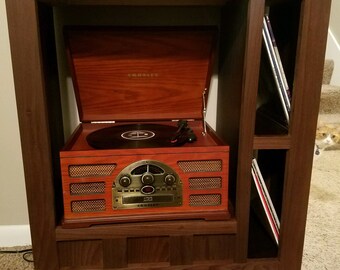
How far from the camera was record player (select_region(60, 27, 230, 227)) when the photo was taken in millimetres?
902

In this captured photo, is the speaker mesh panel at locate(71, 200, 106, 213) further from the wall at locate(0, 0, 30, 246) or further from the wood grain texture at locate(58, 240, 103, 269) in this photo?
the wall at locate(0, 0, 30, 246)

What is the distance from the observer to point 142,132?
105 cm

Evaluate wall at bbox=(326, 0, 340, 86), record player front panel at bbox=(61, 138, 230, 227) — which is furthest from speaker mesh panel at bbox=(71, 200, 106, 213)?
wall at bbox=(326, 0, 340, 86)

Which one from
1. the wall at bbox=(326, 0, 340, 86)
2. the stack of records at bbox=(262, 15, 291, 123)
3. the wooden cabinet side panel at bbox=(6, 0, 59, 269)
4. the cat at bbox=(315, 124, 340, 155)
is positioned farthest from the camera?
the wall at bbox=(326, 0, 340, 86)

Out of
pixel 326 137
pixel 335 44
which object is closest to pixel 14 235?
pixel 326 137

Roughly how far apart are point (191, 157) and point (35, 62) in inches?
18.3

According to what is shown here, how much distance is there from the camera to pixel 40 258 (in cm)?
93

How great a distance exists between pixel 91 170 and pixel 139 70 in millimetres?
402

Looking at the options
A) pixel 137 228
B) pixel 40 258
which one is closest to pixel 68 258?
pixel 40 258

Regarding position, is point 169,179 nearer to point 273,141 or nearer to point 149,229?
point 149,229

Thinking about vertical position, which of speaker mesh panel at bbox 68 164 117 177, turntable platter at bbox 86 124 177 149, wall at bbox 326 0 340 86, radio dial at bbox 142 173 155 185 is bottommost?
radio dial at bbox 142 173 155 185

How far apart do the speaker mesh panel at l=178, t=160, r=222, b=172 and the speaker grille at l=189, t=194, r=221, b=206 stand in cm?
8

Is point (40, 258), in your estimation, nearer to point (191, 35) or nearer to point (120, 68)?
point (120, 68)

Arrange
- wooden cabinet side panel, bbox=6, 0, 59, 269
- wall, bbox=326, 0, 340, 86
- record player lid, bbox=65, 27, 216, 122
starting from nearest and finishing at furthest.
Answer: wooden cabinet side panel, bbox=6, 0, 59, 269 < record player lid, bbox=65, 27, 216, 122 < wall, bbox=326, 0, 340, 86
